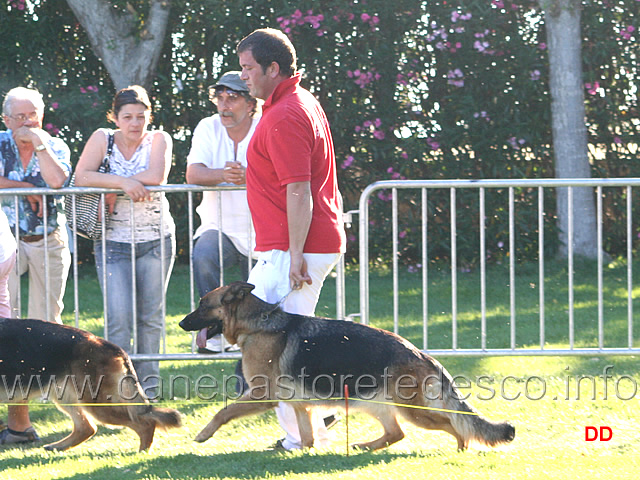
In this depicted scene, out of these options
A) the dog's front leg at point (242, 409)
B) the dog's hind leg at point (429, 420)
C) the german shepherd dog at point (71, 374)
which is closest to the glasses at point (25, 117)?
the german shepherd dog at point (71, 374)

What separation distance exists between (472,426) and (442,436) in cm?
60

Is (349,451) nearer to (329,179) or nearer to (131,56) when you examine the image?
(329,179)

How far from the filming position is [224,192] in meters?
6.12

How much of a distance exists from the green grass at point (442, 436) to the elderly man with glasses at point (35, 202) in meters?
0.79

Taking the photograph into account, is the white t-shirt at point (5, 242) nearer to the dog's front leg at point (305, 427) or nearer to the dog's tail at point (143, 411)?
the dog's tail at point (143, 411)

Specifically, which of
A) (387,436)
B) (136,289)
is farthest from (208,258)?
(387,436)

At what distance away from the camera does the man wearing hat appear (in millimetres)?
6020

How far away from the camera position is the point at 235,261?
626cm

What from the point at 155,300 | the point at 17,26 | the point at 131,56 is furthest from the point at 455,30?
the point at 155,300

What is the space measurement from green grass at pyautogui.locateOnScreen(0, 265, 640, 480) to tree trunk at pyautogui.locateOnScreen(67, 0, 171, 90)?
151 inches

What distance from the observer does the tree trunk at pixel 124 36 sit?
11.1 metres

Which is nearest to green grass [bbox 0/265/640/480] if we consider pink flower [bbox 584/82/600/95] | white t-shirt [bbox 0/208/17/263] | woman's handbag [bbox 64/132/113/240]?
white t-shirt [bbox 0/208/17/263]

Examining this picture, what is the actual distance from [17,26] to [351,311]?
583cm

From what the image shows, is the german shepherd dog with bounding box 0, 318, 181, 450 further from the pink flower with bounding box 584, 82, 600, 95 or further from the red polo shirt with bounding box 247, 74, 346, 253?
the pink flower with bounding box 584, 82, 600, 95
